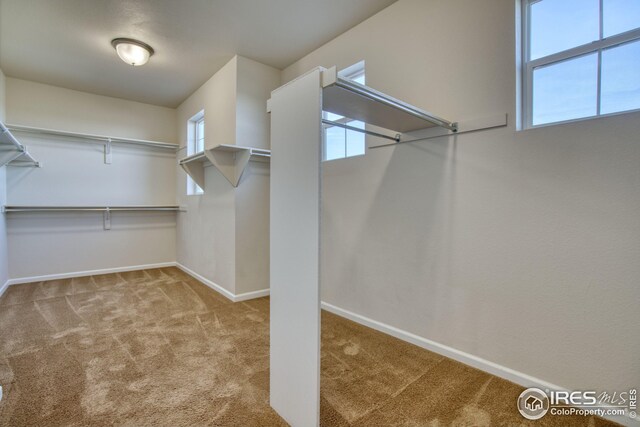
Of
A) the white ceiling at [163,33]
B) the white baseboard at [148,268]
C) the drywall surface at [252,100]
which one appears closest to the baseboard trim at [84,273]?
the white baseboard at [148,268]

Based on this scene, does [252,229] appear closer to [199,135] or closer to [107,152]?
[199,135]

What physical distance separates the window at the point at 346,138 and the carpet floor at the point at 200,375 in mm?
1628

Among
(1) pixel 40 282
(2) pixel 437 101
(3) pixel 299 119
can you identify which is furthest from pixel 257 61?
(1) pixel 40 282

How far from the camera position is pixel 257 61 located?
137 inches

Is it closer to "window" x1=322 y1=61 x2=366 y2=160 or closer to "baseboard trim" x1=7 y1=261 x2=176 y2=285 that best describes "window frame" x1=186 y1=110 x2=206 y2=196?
"baseboard trim" x1=7 y1=261 x2=176 y2=285

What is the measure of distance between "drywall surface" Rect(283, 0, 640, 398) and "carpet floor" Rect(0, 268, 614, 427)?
0.31m

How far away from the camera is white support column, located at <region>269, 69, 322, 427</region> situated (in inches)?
52.1

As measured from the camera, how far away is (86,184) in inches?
173

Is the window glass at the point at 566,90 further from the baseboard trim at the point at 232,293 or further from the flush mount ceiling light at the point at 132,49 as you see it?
the flush mount ceiling light at the point at 132,49

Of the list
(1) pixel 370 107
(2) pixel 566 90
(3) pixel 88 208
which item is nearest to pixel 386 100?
(1) pixel 370 107

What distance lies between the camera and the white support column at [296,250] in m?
1.32

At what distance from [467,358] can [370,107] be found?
1.77m

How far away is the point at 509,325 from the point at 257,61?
353cm

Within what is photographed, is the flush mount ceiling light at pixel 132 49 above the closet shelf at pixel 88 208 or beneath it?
above
